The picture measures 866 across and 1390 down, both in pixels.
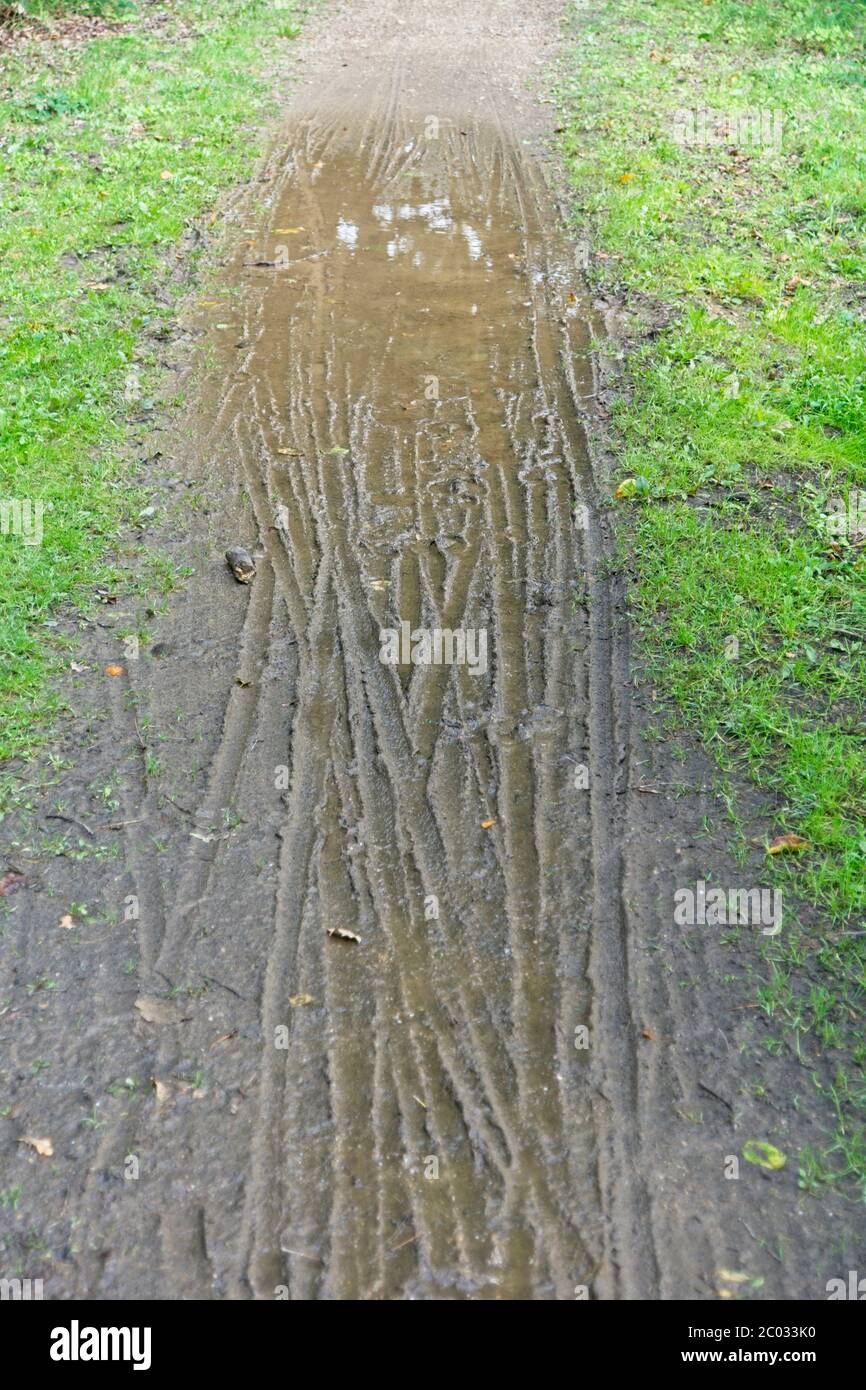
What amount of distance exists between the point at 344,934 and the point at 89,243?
23.5ft

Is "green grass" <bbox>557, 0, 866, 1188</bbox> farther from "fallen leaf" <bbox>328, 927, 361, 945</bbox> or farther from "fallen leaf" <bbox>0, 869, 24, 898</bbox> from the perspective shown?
"fallen leaf" <bbox>0, 869, 24, 898</bbox>

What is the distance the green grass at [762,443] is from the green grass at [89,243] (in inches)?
111

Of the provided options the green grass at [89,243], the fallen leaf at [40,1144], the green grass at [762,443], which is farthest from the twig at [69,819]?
the green grass at [762,443]

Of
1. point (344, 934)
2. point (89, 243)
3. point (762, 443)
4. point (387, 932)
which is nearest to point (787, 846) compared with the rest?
point (387, 932)

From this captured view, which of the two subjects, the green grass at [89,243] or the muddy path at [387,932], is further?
the green grass at [89,243]

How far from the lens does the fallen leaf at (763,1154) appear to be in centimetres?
314

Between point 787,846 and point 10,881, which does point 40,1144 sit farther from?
point 787,846

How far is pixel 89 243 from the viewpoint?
29.2 feet

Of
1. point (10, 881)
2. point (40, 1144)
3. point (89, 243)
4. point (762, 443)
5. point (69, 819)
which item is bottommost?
point (40, 1144)

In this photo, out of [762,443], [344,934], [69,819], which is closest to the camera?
[344,934]

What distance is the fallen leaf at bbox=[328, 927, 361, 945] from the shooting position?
12.4 ft

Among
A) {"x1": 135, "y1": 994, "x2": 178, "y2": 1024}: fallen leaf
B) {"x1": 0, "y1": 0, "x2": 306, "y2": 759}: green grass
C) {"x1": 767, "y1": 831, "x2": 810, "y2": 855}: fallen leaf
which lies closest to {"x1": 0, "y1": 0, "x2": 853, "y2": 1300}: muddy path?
{"x1": 135, "y1": 994, "x2": 178, "y2": 1024}: fallen leaf

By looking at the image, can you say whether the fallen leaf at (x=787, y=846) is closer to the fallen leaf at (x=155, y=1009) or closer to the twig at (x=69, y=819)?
the fallen leaf at (x=155, y=1009)

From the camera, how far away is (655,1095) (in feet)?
10.9
